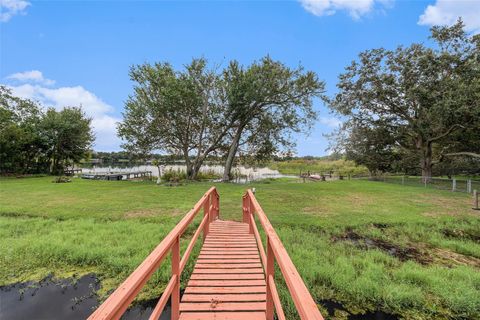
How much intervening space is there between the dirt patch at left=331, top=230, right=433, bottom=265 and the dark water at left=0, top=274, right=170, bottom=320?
4626mm

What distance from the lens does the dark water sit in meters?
3.36

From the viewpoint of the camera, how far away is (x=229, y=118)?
18.9m

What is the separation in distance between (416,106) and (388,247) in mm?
17145

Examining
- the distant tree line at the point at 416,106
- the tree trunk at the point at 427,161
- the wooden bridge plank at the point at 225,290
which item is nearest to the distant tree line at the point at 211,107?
the distant tree line at the point at 416,106

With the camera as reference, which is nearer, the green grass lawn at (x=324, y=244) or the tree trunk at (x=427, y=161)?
the green grass lawn at (x=324, y=244)

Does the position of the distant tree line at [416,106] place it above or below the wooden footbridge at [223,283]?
above

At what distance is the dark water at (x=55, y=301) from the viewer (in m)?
3.36

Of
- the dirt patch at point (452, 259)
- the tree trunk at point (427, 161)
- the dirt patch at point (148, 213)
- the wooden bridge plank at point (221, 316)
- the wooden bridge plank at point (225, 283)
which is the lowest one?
the dirt patch at point (452, 259)

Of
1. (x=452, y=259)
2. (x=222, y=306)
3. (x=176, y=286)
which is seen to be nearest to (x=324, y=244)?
(x=452, y=259)

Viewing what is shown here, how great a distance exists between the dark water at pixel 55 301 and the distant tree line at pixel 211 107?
46.2 feet

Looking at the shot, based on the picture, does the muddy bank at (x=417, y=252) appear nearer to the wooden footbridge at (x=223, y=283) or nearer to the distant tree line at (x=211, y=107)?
the wooden footbridge at (x=223, y=283)

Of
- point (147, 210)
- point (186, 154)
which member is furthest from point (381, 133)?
point (147, 210)

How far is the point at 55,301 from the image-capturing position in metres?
3.62

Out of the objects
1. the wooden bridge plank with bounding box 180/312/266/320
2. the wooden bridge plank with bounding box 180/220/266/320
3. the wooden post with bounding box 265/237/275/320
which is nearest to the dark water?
the wooden bridge plank with bounding box 180/220/266/320
